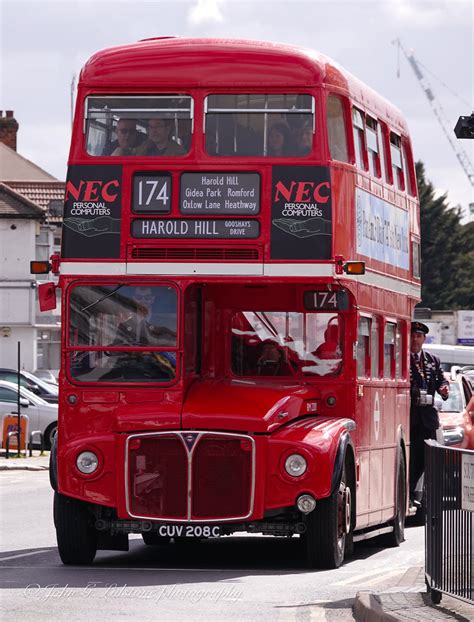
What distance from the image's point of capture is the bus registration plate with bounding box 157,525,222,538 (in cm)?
1402

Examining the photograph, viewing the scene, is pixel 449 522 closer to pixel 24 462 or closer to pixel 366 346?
pixel 366 346

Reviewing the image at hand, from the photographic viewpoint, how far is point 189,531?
1403 cm

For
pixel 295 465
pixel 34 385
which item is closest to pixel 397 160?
pixel 295 465

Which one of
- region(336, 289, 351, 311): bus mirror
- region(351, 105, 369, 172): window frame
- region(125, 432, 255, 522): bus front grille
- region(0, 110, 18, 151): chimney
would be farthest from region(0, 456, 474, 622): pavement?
region(0, 110, 18, 151): chimney

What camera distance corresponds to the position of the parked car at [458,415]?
2325 cm

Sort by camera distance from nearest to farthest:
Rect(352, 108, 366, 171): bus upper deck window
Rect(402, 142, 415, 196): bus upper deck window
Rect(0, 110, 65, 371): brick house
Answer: Rect(352, 108, 366, 171): bus upper deck window
Rect(402, 142, 415, 196): bus upper deck window
Rect(0, 110, 65, 371): brick house

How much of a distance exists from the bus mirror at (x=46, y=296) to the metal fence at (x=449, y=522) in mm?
4697

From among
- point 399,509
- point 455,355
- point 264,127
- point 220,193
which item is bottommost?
point 399,509

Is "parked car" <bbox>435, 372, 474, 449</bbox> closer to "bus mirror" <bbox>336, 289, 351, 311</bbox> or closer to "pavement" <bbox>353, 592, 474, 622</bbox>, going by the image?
"bus mirror" <bbox>336, 289, 351, 311</bbox>

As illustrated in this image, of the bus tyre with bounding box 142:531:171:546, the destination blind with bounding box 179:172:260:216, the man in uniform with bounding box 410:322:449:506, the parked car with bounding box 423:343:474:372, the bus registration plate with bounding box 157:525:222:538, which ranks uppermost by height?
the destination blind with bounding box 179:172:260:216

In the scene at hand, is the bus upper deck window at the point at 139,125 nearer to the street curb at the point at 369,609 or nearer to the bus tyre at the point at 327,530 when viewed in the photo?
the bus tyre at the point at 327,530

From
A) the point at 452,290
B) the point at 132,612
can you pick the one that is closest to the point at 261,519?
the point at 132,612

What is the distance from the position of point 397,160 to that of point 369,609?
862cm

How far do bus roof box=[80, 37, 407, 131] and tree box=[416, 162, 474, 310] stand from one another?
3987 inches
